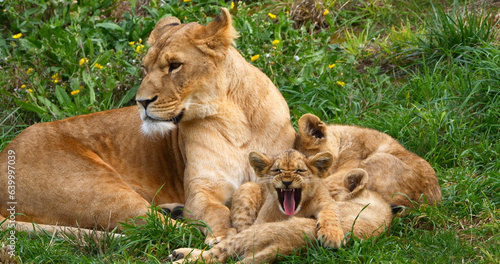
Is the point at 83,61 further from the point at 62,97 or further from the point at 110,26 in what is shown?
the point at 110,26

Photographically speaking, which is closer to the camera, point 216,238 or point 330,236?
point 330,236

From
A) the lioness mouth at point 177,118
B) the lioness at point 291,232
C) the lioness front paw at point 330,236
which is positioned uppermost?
the lioness mouth at point 177,118

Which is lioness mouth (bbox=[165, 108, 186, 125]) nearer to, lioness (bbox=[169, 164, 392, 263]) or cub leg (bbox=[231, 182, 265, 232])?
cub leg (bbox=[231, 182, 265, 232])

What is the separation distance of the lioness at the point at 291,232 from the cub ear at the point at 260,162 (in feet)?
1.06

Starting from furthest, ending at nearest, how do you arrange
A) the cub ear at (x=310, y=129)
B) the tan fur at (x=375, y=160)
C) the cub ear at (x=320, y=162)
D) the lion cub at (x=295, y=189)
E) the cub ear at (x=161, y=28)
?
the cub ear at (x=161, y=28) → the cub ear at (x=310, y=129) → the tan fur at (x=375, y=160) → the cub ear at (x=320, y=162) → the lion cub at (x=295, y=189)

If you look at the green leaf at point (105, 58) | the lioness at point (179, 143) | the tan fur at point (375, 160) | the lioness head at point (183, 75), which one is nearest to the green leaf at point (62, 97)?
the green leaf at point (105, 58)

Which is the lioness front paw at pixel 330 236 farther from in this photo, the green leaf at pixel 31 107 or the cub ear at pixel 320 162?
the green leaf at pixel 31 107

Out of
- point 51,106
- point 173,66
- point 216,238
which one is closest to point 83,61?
point 51,106

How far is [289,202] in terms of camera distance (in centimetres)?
481

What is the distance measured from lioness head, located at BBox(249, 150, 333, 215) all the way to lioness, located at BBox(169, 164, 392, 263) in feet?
0.24

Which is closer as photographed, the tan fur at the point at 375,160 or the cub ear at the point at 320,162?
the cub ear at the point at 320,162

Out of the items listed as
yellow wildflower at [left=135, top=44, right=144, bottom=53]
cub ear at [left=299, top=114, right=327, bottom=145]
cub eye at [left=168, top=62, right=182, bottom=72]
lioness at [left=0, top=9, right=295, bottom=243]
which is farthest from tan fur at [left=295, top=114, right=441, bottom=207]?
yellow wildflower at [left=135, top=44, right=144, bottom=53]

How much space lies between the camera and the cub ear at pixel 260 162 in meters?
4.94

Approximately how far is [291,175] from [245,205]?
2.14ft
